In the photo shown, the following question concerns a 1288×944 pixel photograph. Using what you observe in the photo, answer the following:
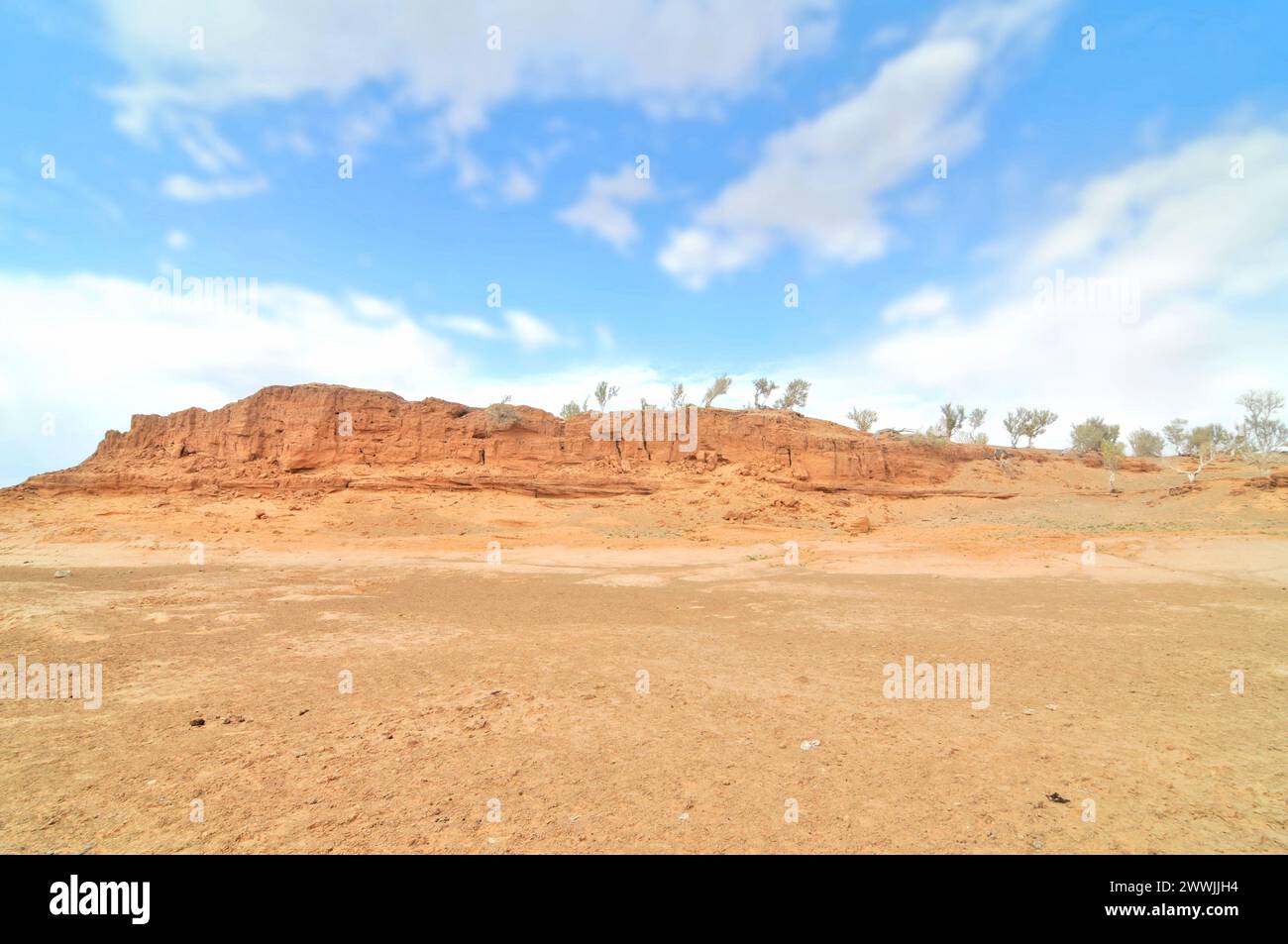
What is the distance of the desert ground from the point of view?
11.0 ft

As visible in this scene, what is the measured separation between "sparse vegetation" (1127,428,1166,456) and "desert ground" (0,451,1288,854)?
50919 mm

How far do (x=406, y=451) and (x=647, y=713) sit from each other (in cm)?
3403

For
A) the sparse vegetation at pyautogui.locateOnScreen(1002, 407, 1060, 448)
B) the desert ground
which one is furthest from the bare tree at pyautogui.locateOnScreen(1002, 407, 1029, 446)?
the desert ground

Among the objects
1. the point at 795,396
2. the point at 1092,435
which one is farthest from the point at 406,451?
the point at 1092,435

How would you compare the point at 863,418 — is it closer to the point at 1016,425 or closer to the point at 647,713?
the point at 1016,425

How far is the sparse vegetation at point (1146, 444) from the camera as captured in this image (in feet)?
182

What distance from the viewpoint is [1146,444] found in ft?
183

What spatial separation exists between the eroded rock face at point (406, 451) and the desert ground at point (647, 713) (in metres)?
17.3

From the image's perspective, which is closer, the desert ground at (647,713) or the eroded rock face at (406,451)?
the desert ground at (647,713)
